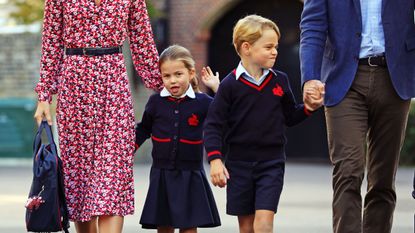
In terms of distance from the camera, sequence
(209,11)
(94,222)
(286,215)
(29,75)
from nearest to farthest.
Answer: (94,222)
(286,215)
(209,11)
(29,75)

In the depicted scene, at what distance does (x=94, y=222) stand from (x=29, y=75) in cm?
1343

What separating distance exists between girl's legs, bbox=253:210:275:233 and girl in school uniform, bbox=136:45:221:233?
393 millimetres

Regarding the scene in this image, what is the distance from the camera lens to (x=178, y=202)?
20.0 ft

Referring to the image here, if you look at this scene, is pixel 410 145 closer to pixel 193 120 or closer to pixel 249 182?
pixel 193 120

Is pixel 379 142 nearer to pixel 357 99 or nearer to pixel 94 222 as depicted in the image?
pixel 357 99

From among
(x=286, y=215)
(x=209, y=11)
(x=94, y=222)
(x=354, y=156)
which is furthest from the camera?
(x=209, y=11)

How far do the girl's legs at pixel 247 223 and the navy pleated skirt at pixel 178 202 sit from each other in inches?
7.5

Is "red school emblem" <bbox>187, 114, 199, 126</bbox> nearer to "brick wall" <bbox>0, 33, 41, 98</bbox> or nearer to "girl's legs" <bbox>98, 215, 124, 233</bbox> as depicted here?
"girl's legs" <bbox>98, 215, 124, 233</bbox>

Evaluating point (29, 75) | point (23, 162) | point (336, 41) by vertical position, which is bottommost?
point (23, 162)

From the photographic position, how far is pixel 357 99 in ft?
18.9

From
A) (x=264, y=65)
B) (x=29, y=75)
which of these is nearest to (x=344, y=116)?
(x=264, y=65)

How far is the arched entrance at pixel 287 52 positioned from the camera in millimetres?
17562

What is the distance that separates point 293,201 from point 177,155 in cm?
503

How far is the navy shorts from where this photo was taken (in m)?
5.89
